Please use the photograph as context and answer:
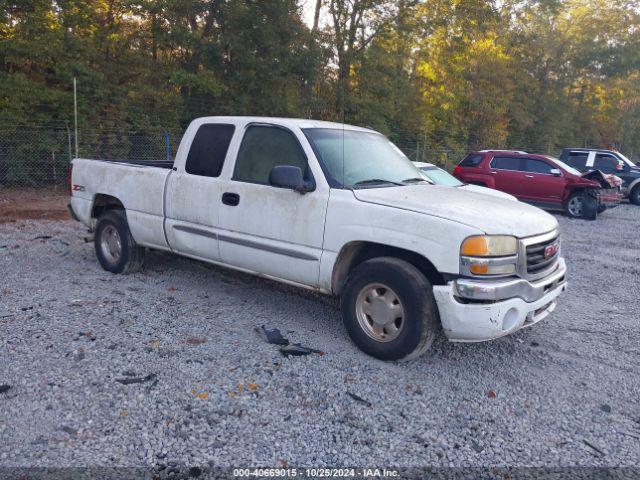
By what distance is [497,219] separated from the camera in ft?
13.3

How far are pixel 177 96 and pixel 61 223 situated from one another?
6602mm

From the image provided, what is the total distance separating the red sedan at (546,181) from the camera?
44.8ft

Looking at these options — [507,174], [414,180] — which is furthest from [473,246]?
[507,174]

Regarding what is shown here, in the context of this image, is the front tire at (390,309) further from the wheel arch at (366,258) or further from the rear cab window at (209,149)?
the rear cab window at (209,149)

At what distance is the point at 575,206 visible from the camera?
1383 cm

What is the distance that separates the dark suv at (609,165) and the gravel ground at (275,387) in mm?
12470

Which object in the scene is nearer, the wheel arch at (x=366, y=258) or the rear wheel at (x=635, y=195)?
the wheel arch at (x=366, y=258)

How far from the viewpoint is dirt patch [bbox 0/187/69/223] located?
35.3 feet

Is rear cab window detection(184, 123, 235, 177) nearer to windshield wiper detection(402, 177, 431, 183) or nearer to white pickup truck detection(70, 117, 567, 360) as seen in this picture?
white pickup truck detection(70, 117, 567, 360)

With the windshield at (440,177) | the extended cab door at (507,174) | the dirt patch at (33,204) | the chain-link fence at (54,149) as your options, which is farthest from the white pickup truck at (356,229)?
the extended cab door at (507,174)

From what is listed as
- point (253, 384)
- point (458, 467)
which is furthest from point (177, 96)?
point (458, 467)

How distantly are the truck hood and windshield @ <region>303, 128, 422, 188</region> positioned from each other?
0.20m

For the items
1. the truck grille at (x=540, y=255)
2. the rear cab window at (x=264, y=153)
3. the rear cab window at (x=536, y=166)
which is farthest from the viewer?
the rear cab window at (x=536, y=166)

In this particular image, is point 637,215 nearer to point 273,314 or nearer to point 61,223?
point 273,314
